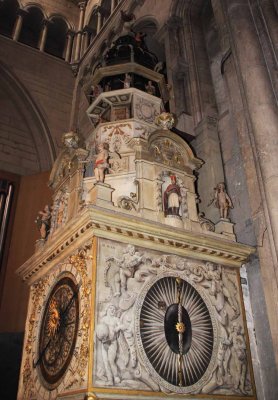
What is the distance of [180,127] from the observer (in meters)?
10.8

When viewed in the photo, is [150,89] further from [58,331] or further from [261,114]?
[58,331]

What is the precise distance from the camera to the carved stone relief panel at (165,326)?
5621 millimetres

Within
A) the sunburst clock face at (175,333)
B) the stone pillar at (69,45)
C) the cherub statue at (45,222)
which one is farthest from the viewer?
the stone pillar at (69,45)

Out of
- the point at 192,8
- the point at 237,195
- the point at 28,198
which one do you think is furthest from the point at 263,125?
the point at 28,198

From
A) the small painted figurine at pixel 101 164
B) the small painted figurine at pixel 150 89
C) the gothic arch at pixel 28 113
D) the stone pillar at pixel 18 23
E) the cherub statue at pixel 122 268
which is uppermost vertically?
the stone pillar at pixel 18 23

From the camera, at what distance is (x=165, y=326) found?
6195 mm

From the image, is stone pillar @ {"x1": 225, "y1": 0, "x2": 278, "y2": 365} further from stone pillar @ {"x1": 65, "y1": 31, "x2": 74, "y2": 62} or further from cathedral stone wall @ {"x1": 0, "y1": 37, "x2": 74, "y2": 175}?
stone pillar @ {"x1": 65, "y1": 31, "x2": 74, "y2": 62}

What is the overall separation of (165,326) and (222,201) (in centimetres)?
300

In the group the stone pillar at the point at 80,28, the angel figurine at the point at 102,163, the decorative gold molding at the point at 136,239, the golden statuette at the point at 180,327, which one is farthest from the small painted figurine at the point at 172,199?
the stone pillar at the point at 80,28

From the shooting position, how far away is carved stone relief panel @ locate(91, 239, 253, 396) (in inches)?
221

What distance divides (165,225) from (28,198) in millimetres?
7454

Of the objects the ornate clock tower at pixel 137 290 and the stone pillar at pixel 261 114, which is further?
the stone pillar at pixel 261 114

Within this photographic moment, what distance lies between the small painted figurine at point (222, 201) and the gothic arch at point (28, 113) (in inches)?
362

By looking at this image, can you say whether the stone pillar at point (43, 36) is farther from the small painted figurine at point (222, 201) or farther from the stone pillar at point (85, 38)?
the small painted figurine at point (222, 201)
